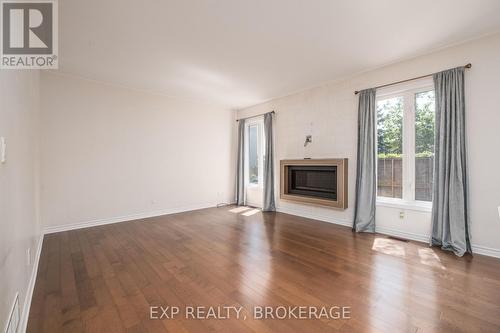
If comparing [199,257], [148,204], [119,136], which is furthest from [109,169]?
[199,257]

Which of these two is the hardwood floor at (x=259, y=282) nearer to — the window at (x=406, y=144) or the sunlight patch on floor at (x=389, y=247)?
the sunlight patch on floor at (x=389, y=247)

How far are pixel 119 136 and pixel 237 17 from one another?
343 cm

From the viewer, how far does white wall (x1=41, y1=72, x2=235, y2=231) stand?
12.8 ft

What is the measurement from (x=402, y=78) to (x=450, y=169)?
1566 millimetres

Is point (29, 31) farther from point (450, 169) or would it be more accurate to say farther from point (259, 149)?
point (450, 169)

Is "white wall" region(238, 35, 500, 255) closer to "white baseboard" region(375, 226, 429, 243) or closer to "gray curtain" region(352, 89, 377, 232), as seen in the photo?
"white baseboard" region(375, 226, 429, 243)

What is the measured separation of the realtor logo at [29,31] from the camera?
1643 millimetres

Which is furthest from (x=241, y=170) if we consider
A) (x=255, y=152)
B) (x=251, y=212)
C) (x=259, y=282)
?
(x=259, y=282)

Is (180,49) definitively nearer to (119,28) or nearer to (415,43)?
(119,28)

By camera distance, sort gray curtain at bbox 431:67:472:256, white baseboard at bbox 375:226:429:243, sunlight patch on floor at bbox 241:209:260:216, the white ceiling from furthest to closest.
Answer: sunlight patch on floor at bbox 241:209:260:216, white baseboard at bbox 375:226:429:243, gray curtain at bbox 431:67:472:256, the white ceiling

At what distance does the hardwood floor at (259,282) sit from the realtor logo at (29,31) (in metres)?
1.98

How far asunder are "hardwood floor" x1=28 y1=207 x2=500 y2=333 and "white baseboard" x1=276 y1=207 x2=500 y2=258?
177 millimetres

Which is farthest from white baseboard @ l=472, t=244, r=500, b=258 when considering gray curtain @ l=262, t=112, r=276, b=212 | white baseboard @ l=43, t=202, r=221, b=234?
white baseboard @ l=43, t=202, r=221, b=234

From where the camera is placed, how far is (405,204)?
3574 mm
